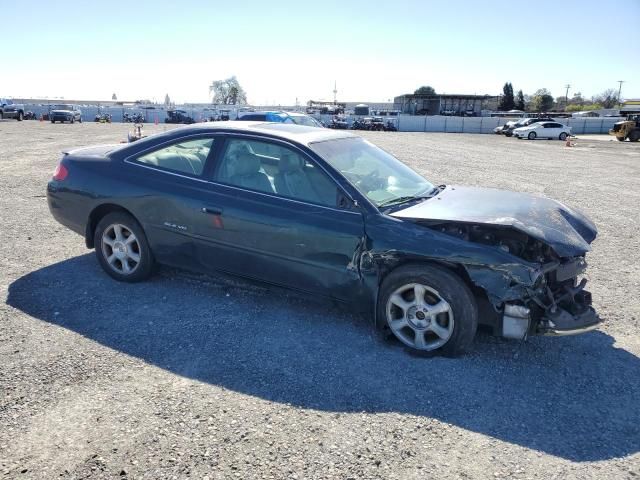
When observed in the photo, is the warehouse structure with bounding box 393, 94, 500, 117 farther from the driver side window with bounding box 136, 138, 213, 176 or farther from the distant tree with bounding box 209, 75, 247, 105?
the driver side window with bounding box 136, 138, 213, 176

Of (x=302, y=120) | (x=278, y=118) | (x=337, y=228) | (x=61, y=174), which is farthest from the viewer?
(x=302, y=120)

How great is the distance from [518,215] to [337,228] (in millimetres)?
1392

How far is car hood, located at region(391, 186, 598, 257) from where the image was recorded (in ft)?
11.7

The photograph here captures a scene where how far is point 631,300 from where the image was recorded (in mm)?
4934

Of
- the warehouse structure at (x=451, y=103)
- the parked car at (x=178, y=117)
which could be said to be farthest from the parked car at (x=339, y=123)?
the warehouse structure at (x=451, y=103)

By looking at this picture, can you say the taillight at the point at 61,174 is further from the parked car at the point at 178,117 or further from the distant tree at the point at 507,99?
the distant tree at the point at 507,99

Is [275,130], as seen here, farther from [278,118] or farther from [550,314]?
[278,118]

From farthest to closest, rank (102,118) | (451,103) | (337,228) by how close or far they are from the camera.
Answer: (451,103) → (102,118) → (337,228)

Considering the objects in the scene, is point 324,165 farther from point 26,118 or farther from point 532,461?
point 26,118

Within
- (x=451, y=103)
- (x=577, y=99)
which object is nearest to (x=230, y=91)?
(x=451, y=103)

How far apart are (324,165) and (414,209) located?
799 millimetres

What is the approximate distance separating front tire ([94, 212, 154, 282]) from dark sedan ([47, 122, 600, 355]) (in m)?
0.01

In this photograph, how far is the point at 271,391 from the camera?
3209 mm

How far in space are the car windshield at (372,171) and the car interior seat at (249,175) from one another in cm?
50
